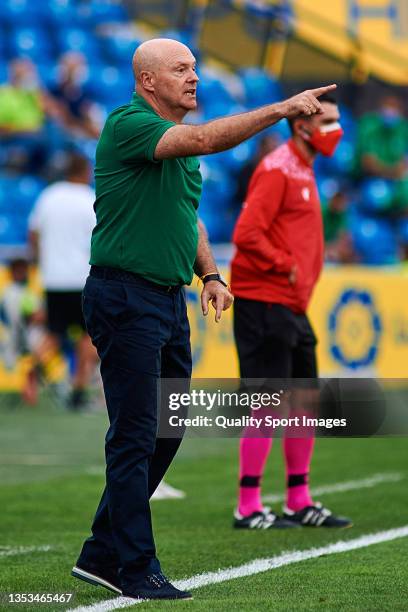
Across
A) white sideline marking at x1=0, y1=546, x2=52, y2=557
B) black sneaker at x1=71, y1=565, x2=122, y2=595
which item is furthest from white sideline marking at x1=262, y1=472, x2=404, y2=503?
black sneaker at x1=71, y1=565, x2=122, y2=595

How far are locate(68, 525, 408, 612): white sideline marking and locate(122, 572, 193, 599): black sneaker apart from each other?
3 centimetres

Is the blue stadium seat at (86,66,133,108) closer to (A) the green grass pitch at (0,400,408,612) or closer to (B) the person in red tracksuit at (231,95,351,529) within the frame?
(A) the green grass pitch at (0,400,408,612)

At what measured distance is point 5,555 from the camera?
19.7 feet

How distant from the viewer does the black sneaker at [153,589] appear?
478 centimetres

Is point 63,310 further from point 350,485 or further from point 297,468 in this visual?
point 297,468

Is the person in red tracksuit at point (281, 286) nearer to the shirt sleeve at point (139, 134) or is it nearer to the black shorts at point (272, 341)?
the black shorts at point (272, 341)

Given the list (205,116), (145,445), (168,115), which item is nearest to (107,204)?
(168,115)

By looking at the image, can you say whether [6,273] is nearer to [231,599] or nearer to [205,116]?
[205,116]

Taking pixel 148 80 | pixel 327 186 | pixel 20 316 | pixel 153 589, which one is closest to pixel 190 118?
pixel 327 186

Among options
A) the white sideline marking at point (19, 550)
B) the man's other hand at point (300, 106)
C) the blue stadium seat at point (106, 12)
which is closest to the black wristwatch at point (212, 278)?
the man's other hand at point (300, 106)

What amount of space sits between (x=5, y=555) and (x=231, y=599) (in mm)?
1461

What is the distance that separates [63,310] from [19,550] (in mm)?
6393

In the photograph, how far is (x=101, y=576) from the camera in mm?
5055

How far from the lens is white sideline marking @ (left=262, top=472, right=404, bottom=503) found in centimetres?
799
